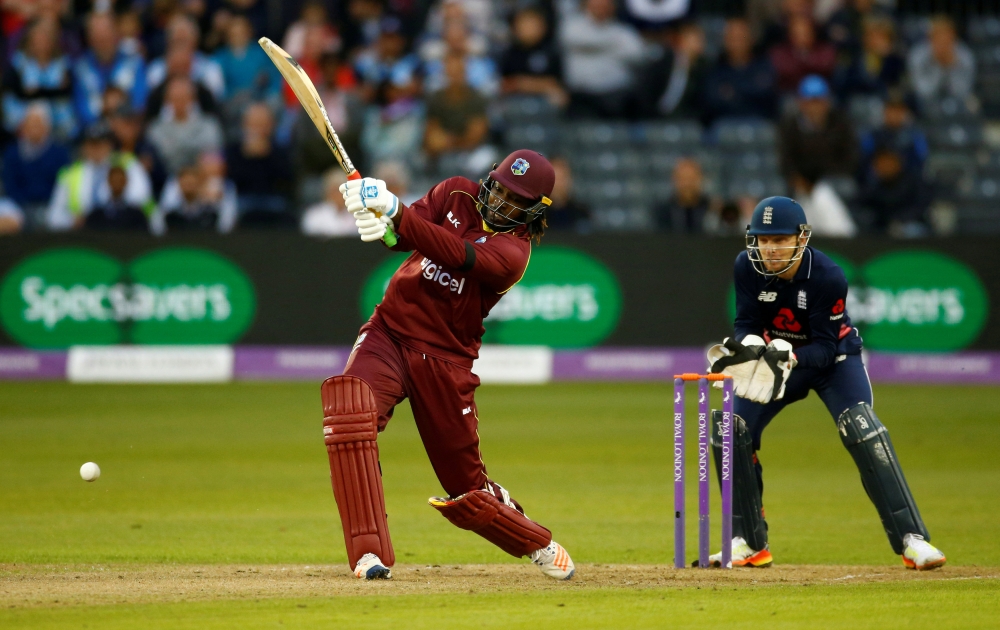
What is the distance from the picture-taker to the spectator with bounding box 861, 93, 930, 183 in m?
16.0

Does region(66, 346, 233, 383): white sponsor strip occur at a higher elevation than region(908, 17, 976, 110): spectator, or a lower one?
lower

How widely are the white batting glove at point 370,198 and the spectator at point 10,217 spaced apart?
9.80 metres

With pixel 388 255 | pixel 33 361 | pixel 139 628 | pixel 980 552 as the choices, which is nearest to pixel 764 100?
pixel 388 255

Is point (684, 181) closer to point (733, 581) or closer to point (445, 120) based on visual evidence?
point (445, 120)

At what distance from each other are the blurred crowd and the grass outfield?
219 cm

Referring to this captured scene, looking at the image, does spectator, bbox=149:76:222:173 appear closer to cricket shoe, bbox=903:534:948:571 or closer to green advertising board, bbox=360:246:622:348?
green advertising board, bbox=360:246:622:348

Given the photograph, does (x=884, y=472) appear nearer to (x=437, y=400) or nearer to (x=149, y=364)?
(x=437, y=400)

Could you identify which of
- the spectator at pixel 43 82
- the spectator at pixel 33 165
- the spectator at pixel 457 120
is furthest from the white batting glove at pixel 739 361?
the spectator at pixel 43 82

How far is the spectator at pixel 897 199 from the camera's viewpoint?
15.6 meters

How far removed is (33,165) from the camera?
15.7m

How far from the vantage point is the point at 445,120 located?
1587 cm

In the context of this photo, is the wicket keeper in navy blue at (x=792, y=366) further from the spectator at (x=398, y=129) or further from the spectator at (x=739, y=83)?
the spectator at (x=739, y=83)

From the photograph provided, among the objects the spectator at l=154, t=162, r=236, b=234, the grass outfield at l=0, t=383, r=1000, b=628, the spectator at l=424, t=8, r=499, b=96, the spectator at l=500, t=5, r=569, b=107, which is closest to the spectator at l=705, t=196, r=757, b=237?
the grass outfield at l=0, t=383, r=1000, b=628

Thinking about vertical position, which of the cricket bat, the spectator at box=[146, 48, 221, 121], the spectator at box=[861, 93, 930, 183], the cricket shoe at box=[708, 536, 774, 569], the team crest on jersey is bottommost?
the cricket shoe at box=[708, 536, 774, 569]
